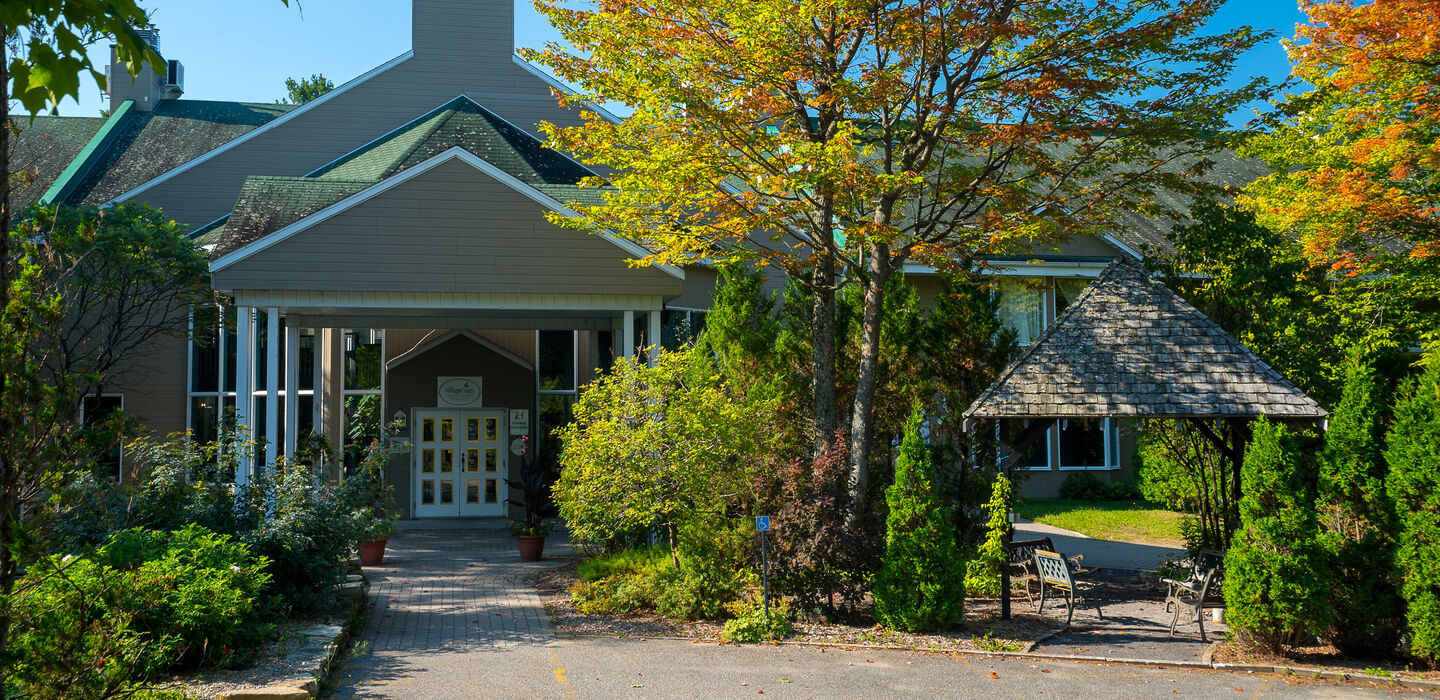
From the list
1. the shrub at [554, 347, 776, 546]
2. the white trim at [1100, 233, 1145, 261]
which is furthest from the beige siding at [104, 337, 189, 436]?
the white trim at [1100, 233, 1145, 261]

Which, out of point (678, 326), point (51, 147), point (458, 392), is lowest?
point (458, 392)

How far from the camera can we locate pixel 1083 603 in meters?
12.1

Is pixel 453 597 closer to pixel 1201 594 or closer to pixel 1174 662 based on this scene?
pixel 1174 662

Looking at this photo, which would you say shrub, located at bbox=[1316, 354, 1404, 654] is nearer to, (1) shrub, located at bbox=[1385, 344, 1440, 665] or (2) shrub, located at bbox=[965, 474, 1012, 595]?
(1) shrub, located at bbox=[1385, 344, 1440, 665]

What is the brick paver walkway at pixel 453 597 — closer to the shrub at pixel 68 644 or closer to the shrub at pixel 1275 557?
the shrub at pixel 68 644

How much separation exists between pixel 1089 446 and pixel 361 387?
54.8 ft

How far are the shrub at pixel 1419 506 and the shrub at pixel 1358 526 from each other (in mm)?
136

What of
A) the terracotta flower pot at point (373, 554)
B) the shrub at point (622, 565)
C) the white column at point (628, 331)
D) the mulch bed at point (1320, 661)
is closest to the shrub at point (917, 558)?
the mulch bed at point (1320, 661)

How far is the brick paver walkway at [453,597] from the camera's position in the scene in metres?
10.0

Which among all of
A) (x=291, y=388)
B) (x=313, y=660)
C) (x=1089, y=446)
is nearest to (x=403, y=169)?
(x=291, y=388)

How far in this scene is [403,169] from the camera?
1449 cm

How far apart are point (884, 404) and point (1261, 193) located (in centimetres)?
1153

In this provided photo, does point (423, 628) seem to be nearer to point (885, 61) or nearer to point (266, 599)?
point (266, 599)

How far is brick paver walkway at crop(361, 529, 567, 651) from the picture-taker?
32.9ft
